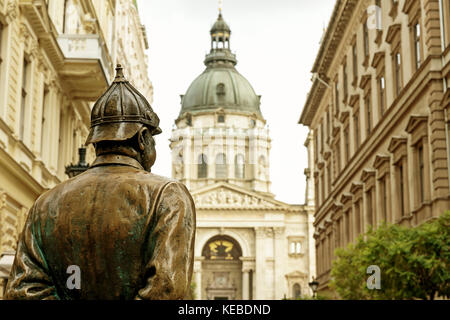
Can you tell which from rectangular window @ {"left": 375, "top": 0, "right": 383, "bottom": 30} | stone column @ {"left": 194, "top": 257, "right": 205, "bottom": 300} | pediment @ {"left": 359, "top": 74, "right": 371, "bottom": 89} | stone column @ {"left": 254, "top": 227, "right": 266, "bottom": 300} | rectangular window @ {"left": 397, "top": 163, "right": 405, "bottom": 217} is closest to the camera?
rectangular window @ {"left": 397, "top": 163, "right": 405, "bottom": 217}

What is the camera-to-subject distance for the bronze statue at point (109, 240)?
13.2 feet

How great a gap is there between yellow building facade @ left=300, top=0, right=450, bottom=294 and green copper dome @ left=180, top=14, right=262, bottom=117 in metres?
66.7

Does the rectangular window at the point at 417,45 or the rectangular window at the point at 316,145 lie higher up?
the rectangular window at the point at 316,145

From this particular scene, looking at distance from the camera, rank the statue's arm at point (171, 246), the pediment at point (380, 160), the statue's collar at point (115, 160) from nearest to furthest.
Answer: the statue's arm at point (171, 246) < the statue's collar at point (115, 160) < the pediment at point (380, 160)

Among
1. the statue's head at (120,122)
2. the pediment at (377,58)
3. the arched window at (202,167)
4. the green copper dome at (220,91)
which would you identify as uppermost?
the green copper dome at (220,91)

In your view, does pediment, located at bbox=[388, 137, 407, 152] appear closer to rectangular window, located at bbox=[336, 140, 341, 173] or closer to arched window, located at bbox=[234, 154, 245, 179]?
rectangular window, located at bbox=[336, 140, 341, 173]

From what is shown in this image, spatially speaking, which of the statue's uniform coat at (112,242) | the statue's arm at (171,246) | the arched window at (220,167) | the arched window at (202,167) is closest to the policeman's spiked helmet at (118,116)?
the statue's uniform coat at (112,242)

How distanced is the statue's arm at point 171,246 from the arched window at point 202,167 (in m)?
Answer: 109

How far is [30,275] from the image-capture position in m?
4.17

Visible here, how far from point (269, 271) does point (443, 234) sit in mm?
75721

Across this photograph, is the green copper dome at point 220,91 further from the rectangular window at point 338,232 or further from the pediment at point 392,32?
the pediment at point 392,32

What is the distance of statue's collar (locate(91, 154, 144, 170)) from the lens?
443 centimetres

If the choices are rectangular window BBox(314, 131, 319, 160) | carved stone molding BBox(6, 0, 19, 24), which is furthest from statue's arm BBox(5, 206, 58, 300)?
rectangular window BBox(314, 131, 319, 160)
